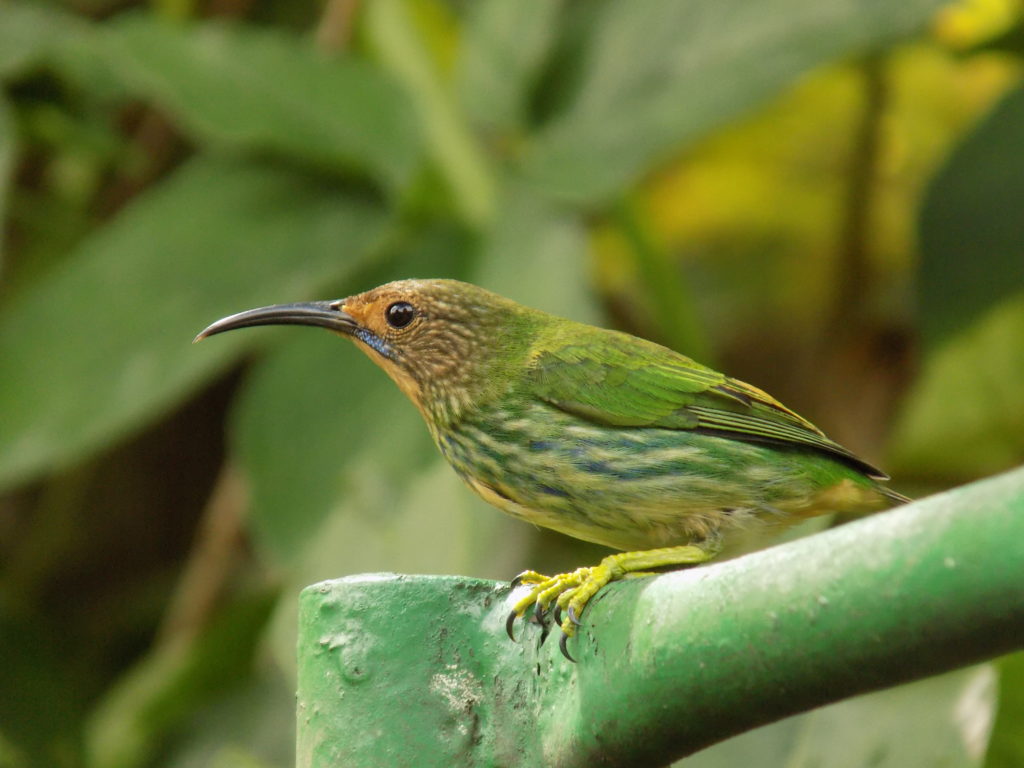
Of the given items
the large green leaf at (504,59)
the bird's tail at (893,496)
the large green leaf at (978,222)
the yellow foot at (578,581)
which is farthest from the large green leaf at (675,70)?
the yellow foot at (578,581)

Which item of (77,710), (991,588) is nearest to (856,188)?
(77,710)

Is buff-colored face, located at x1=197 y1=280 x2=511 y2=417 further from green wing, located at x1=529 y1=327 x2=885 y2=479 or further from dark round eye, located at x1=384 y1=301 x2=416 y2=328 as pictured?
green wing, located at x1=529 y1=327 x2=885 y2=479

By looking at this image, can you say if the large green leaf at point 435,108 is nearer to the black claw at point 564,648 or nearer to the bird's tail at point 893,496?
the bird's tail at point 893,496

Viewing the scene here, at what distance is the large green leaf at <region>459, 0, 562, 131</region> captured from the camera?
4387 mm

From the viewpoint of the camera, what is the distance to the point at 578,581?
6.63 feet

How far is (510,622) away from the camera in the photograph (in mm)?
1720

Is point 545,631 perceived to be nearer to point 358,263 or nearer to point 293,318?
point 293,318

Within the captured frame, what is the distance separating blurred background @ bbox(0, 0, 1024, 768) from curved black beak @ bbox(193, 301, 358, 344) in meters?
0.79

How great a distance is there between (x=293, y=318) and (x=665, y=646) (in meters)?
1.42

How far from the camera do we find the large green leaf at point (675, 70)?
12.9 feet

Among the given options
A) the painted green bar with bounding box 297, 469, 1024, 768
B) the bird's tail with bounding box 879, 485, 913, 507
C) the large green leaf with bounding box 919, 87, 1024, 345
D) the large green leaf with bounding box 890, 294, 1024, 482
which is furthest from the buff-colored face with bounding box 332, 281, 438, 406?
the large green leaf with bounding box 890, 294, 1024, 482

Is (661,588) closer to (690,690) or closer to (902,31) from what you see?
(690,690)

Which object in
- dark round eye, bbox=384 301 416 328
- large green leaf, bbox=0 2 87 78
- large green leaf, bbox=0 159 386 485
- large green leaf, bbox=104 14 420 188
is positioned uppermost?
dark round eye, bbox=384 301 416 328

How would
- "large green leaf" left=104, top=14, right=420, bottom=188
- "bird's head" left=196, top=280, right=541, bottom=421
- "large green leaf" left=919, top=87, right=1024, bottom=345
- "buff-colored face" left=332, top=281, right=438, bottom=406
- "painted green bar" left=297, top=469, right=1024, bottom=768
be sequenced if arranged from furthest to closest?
"large green leaf" left=104, top=14, right=420, bottom=188, "large green leaf" left=919, top=87, right=1024, bottom=345, "buff-colored face" left=332, top=281, right=438, bottom=406, "bird's head" left=196, top=280, right=541, bottom=421, "painted green bar" left=297, top=469, right=1024, bottom=768
